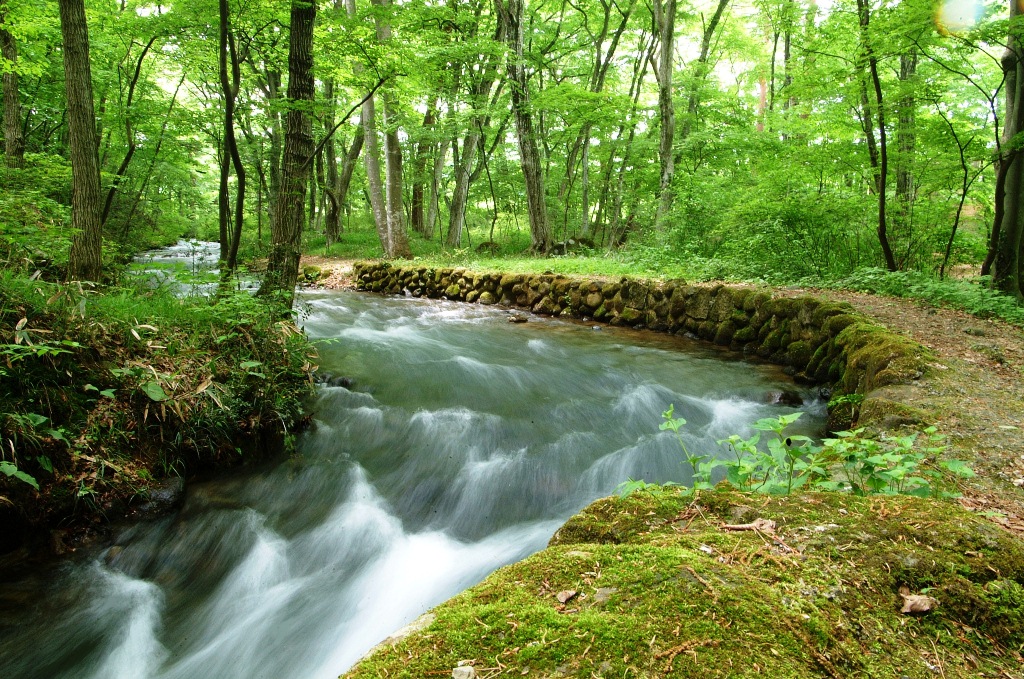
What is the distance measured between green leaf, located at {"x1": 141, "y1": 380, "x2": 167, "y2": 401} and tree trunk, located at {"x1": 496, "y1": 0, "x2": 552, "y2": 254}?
1086cm

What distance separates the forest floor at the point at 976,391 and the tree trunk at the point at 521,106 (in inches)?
310

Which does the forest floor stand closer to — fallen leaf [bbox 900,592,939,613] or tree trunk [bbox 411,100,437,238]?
fallen leaf [bbox 900,592,939,613]

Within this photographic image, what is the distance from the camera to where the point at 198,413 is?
13.3ft

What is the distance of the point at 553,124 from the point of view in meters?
18.2

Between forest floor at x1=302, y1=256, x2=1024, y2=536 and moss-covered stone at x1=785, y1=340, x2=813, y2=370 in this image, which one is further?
moss-covered stone at x1=785, y1=340, x2=813, y2=370

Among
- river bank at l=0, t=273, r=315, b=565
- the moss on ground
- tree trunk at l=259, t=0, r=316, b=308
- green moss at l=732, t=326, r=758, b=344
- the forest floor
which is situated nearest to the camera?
the moss on ground

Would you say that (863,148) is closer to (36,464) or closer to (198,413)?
(198,413)

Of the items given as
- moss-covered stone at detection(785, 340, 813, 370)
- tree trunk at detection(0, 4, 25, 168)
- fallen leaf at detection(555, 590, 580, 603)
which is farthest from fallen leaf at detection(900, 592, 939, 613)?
tree trunk at detection(0, 4, 25, 168)

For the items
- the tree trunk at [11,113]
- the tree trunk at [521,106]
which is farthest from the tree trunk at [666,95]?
the tree trunk at [11,113]

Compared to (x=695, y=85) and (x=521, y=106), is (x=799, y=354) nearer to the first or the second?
(x=521, y=106)

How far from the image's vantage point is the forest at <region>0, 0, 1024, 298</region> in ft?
19.9

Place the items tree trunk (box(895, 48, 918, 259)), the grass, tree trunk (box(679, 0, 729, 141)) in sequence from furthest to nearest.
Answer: tree trunk (box(679, 0, 729, 141)) < tree trunk (box(895, 48, 918, 259)) < the grass

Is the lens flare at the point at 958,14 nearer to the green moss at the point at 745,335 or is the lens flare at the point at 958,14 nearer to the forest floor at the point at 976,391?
the forest floor at the point at 976,391

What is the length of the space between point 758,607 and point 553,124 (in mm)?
18846
